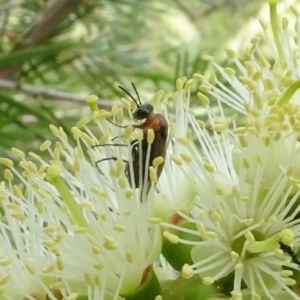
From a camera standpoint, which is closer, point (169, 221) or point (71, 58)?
point (169, 221)

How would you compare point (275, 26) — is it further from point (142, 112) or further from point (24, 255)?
point (24, 255)

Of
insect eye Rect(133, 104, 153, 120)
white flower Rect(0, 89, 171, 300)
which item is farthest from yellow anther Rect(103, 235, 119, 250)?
insect eye Rect(133, 104, 153, 120)

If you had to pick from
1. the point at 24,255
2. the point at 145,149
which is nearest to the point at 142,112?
the point at 145,149

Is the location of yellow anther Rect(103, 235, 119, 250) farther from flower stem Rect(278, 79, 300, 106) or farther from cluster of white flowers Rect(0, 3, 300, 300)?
flower stem Rect(278, 79, 300, 106)

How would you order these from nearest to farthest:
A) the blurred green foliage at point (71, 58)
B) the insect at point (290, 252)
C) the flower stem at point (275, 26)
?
the insect at point (290, 252) < the flower stem at point (275, 26) < the blurred green foliage at point (71, 58)

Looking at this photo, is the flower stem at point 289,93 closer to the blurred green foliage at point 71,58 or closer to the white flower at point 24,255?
the white flower at point 24,255

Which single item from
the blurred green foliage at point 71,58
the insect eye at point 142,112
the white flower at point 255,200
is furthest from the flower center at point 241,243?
the blurred green foliage at point 71,58

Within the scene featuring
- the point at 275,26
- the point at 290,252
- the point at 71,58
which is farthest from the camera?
the point at 71,58
